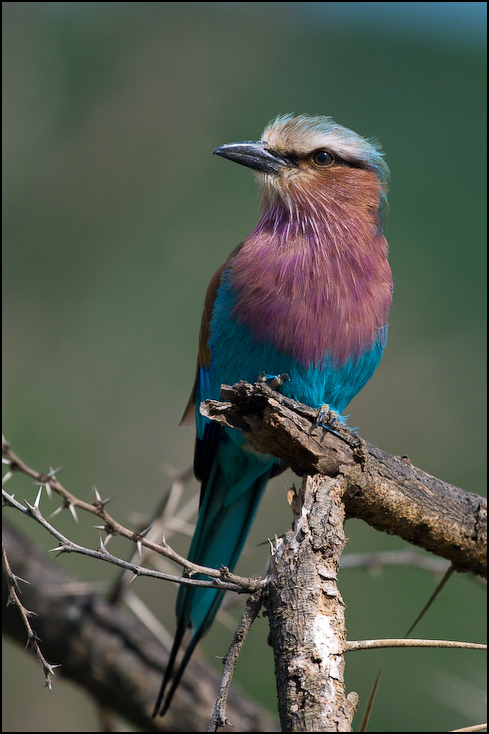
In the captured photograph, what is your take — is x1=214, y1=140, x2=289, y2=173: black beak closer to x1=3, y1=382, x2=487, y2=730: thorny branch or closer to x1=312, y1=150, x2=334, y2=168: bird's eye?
x1=312, y1=150, x2=334, y2=168: bird's eye

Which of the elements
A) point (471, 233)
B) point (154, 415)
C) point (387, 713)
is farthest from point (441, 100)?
point (387, 713)

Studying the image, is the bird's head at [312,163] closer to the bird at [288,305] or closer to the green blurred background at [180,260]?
the bird at [288,305]

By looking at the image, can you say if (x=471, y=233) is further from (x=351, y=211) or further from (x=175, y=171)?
(x=351, y=211)

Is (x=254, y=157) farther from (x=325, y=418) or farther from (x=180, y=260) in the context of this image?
(x=180, y=260)

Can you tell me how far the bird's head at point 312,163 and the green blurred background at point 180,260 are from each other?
8.10ft

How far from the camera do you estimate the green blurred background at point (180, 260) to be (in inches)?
201

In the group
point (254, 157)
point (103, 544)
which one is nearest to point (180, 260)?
point (254, 157)

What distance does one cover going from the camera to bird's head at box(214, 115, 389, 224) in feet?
9.02

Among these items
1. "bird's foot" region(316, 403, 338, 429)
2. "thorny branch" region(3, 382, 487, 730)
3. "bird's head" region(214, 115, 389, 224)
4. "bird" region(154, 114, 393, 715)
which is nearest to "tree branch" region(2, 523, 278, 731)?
"bird" region(154, 114, 393, 715)

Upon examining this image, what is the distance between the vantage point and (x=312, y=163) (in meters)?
2.79

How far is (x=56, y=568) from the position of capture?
317 centimetres

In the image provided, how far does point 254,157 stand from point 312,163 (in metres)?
0.24

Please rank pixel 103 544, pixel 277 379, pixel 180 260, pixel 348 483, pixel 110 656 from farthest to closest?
pixel 180 260 → pixel 110 656 → pixel 277 379 → pixel 348 483 → pixel 103 544

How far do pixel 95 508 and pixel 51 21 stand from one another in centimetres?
781
